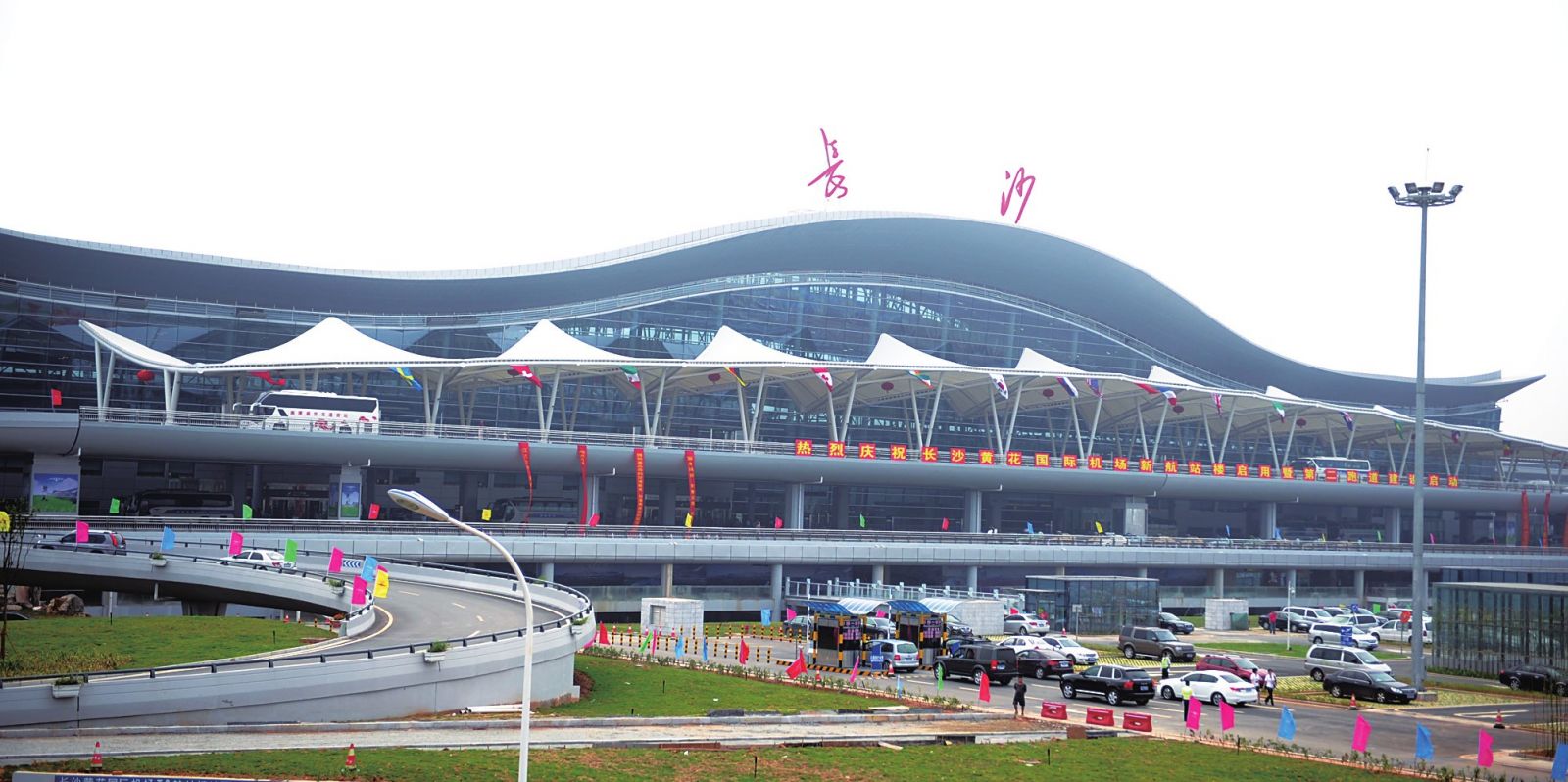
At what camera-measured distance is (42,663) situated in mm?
32250

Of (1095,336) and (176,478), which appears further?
(1095,336)

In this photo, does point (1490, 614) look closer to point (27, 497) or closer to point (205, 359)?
point (27, 497)

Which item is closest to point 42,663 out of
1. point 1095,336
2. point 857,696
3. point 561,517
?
point 857,696

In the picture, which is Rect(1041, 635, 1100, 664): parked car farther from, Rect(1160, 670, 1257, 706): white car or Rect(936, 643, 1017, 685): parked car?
Rect(1160, 670, 1257, 706): white car

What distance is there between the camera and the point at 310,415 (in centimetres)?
7106

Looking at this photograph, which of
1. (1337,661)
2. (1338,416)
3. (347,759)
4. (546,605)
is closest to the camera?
(347,759)

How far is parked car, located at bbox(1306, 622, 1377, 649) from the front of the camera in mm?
63656

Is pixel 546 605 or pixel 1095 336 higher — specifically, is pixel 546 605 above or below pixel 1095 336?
below

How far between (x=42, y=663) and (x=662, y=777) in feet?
59.5

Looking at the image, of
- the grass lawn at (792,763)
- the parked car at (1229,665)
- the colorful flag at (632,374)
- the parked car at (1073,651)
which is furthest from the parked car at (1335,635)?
the colorful flag at (632,374)

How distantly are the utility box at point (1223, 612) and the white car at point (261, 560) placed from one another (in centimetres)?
5346

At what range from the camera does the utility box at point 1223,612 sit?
76.6 metres

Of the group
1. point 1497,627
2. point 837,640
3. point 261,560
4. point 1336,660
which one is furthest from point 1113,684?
point 261,560

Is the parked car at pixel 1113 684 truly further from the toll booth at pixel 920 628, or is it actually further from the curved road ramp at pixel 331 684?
the curved road ramp at pixel 331 684
